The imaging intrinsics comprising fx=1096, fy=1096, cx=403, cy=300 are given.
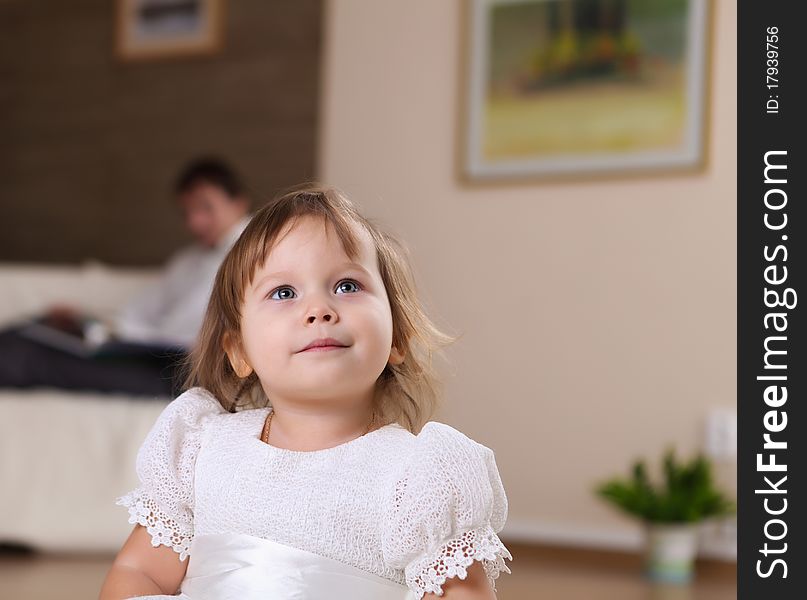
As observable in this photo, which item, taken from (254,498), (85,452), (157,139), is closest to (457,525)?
(254,498)

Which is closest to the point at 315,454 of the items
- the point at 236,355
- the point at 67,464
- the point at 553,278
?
the point at 236,355

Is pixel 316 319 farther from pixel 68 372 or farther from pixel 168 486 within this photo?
pixel 68 372

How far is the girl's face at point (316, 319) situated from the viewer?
3.18 feet

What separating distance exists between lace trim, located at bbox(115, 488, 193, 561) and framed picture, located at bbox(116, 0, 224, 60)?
10.5 feet

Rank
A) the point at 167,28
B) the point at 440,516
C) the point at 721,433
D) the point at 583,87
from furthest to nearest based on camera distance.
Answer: the point at 167,28 → the point at 583,87 → the point at 721,433 → the point at 440,516

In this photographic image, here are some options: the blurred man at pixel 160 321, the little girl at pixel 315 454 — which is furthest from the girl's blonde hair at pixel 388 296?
the blurred man at pixel 160 321

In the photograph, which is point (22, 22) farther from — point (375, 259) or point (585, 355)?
point (375, 259)

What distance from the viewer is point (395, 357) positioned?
1.07 metres

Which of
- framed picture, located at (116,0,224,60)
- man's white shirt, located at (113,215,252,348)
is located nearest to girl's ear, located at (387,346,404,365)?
man's white shirt, located at (113,215,252,348)

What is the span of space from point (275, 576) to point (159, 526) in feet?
0.53

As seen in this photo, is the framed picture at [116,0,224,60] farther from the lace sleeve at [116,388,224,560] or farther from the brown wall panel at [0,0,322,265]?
the lace sleeve at [116,388,224,560]

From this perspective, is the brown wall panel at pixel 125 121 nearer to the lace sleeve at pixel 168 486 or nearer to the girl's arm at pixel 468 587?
the lace sleeve at pixel 168 486

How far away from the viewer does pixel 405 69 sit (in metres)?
3.69

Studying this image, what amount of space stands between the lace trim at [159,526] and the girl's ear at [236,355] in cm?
15
